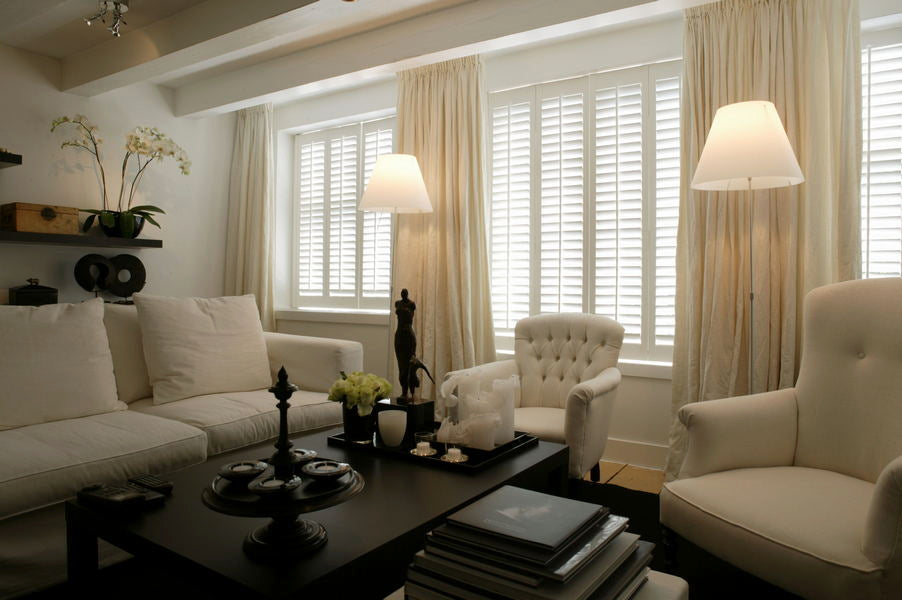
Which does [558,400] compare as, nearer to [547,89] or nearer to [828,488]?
[828,488]

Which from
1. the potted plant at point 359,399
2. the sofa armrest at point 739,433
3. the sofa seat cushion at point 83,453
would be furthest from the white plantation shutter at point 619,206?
the sofa seat cushion at point 83,453

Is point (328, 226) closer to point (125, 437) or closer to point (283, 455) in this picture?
point (125, 437)

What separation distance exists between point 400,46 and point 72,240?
8.32 ft

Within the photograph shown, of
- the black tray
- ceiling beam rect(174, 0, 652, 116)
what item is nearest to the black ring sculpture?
ceiling beam rect(174, 0, 652, 116)

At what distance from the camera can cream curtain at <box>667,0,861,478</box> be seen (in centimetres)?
271

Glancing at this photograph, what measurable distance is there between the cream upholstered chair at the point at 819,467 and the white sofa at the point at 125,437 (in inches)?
67.1

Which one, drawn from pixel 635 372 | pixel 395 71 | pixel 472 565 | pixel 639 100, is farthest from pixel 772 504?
pixel 395 71

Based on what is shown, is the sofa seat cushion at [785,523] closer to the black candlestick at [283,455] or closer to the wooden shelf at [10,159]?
the black candlestick at [283,455]

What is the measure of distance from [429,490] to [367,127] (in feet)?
12.2

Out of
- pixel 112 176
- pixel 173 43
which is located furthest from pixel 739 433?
pixel 112 176

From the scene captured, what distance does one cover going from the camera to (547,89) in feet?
12.4

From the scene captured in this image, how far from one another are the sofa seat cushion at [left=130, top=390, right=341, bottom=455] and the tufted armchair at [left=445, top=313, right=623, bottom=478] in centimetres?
67

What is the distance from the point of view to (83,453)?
1.97 metres

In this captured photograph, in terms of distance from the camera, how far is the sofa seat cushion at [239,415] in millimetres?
2445
